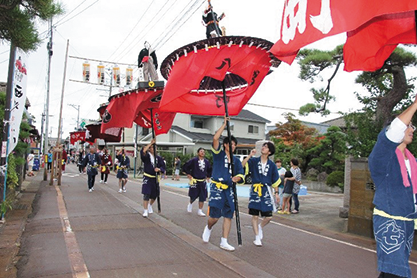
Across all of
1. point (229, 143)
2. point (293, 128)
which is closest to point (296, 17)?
point (229, 143)

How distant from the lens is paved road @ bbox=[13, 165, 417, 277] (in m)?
4.89

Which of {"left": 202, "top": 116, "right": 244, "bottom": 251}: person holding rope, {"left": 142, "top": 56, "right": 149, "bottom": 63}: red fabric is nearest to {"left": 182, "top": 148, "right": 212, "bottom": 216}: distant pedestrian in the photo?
{"left": 142, "top": 56, "right": 149, "bottom": 63}: red fabric

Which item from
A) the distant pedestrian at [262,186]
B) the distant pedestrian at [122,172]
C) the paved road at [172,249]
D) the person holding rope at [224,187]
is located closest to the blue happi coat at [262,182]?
the distant pedestrian at [262,186]

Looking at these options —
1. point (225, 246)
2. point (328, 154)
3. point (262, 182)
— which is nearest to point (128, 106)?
point (262, 182)

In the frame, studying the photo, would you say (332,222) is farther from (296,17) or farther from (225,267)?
(296,17)

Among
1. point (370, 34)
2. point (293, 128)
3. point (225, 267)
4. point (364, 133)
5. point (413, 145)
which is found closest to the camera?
point (370, 34)

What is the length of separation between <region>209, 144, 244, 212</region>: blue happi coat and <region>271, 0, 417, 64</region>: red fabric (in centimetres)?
263

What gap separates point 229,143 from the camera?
6.11 m

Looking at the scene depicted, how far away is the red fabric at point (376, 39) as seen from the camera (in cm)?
384

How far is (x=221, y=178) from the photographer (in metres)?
6.07

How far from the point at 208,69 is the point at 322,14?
108 inches

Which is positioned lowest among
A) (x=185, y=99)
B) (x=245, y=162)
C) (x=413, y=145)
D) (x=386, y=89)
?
(x=245, y=162)

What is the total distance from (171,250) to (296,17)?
4202 mm

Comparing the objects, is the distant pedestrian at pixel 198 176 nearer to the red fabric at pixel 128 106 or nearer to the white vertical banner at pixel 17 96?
the red fabric at pixel 128 106
